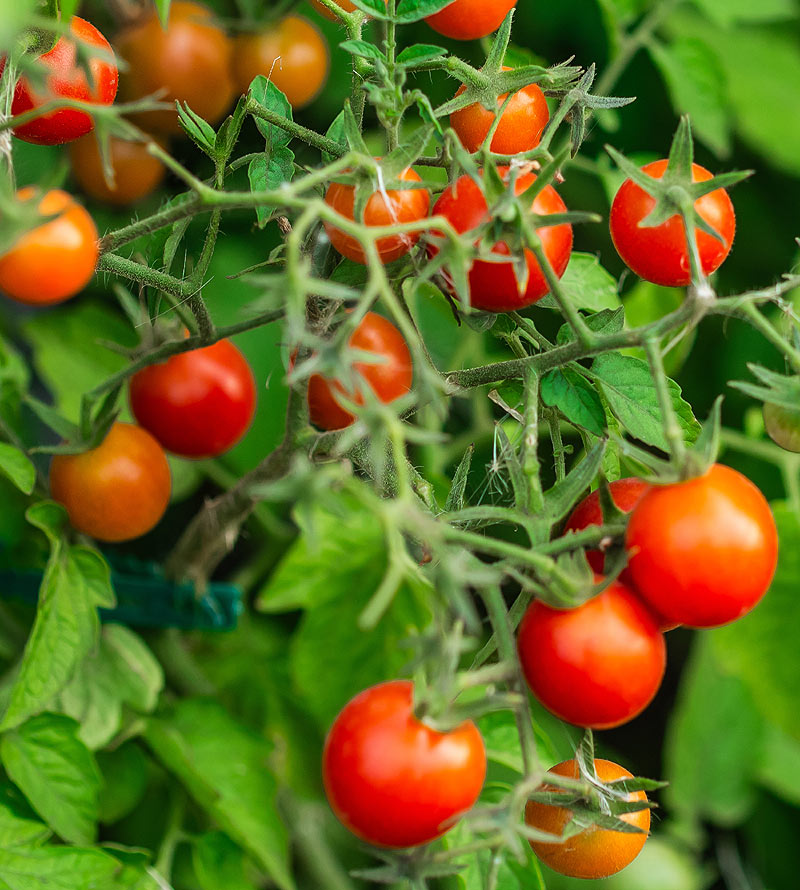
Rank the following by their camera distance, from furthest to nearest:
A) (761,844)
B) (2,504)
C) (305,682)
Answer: (761,844) → (305,682) → (2,504)

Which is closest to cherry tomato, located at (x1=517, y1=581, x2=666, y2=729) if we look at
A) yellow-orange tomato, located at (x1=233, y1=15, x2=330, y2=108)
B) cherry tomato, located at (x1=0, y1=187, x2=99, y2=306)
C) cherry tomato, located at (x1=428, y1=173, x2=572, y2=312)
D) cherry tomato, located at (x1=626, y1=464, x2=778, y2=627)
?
cherry tomato, located at (x1=626, y1=464, x2=778, y2=627)

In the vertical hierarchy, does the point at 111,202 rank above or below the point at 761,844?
above

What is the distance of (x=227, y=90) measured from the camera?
0.81m

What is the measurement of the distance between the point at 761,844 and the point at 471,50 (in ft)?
3.38

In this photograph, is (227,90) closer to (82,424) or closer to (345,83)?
(345,83)

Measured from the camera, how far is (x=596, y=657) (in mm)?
380

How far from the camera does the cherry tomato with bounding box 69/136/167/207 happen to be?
79 centimetres

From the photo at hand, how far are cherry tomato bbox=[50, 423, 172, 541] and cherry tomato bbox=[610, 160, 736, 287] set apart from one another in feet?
1.03

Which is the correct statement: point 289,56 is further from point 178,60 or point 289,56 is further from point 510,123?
point 510,123

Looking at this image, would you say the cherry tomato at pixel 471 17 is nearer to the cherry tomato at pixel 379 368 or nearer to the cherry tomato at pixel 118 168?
the cherry tomato at pixel 379 368

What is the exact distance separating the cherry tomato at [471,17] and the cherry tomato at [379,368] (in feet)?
0.51

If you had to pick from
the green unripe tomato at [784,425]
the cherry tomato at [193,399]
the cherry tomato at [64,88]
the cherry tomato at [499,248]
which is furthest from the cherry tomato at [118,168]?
the green unripe tomato at [784,425]

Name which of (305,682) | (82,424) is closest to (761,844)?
(305,682)

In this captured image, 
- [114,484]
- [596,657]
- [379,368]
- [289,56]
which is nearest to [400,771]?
[596,657]
